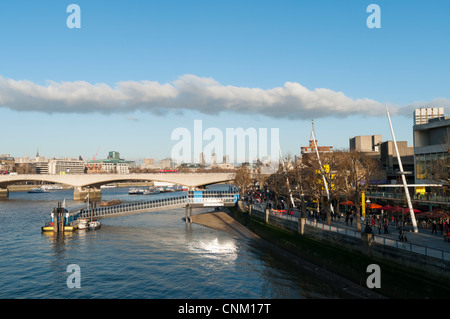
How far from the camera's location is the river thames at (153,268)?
27.9 meters

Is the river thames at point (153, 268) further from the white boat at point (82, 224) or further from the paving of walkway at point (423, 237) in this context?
the paving of walkway at point (423, 237)

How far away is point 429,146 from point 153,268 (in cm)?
3706

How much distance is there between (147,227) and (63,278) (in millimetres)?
29488

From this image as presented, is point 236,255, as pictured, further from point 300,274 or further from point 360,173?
point 360,173

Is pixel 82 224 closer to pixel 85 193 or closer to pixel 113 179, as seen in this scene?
pixel 113 179

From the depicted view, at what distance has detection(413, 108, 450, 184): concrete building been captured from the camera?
45594 mm

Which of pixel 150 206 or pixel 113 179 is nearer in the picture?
pixel 150 206

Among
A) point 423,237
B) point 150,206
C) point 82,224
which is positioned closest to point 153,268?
point 423,237

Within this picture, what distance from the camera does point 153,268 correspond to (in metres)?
34.5

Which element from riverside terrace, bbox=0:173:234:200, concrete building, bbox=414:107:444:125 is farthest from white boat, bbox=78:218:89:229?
concrete building, bbox=414:107:444:125

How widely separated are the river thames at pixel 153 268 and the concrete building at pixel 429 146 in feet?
74.3

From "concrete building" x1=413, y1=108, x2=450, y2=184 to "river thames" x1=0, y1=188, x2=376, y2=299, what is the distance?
22641 mm

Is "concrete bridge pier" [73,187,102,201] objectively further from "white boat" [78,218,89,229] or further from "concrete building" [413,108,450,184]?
"concrete building" [413,108,450,184]

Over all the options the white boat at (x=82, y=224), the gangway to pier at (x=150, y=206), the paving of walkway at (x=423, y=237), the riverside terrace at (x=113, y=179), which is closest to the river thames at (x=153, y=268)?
the white boat at (x=82, y=224)
